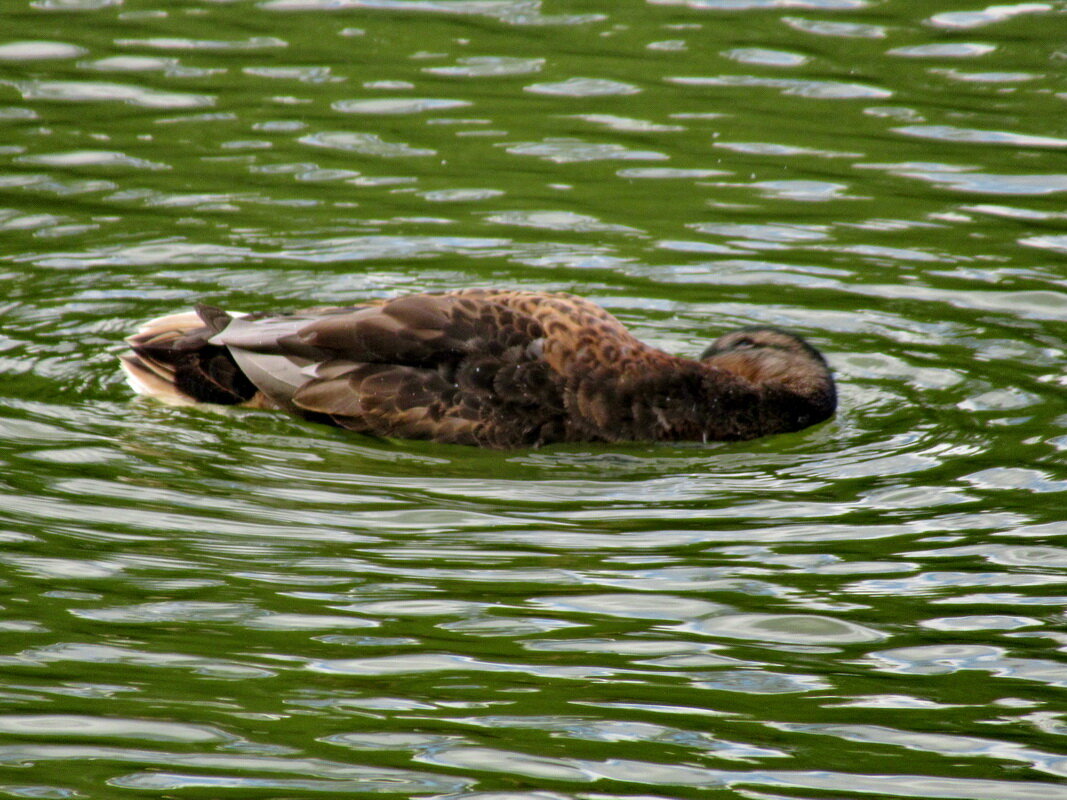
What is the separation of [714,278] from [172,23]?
21.2 feet

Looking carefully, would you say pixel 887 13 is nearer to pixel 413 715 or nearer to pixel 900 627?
pixel 900 627

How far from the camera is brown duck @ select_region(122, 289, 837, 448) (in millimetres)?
8305

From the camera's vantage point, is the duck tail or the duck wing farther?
the duck tail

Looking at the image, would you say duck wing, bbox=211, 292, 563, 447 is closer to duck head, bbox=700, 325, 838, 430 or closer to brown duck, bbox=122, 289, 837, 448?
brown duck, bbox=122, 289, 837, 448

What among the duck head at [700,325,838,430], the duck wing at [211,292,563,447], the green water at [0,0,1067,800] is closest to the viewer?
the green water at [0,0,1067,800]

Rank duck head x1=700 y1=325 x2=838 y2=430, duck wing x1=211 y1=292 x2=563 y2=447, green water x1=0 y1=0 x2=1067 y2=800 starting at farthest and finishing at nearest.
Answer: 1. duck head x1=700 y1=325 x2=838 y2=430
2. duck wing x1=211 y1=292 x2=563 y2=447
3. green water x1=0 y1=0 x2=1067 y2=800

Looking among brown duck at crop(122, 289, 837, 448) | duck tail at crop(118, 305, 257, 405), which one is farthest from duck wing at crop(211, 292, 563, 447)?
duck tail at crop(118, 305, 257, 405)

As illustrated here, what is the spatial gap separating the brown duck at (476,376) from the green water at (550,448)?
0.17 m

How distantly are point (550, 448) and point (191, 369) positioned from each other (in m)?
1.92

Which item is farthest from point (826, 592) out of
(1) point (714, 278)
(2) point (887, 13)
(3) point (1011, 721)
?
(2) point (887, 13)

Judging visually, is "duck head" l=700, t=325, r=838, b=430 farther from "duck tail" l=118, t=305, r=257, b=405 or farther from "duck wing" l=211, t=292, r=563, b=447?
"duck tail" l=118, t=305, r=257, b=405

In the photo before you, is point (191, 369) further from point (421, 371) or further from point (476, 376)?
point (476, 376)

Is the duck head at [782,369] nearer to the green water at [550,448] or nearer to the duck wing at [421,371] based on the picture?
the green water at [550,448]

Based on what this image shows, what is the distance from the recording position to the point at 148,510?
23.5ft
